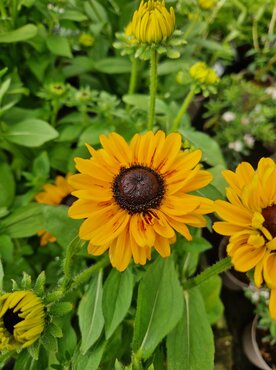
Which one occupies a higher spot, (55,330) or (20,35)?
(20,35)

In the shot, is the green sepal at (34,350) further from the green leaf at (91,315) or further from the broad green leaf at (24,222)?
the broad green leaf at (24,222)

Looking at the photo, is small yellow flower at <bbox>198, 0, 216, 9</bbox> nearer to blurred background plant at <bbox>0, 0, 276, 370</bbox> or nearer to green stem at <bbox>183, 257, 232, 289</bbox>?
blurred background plant at <bbox>0, 0, 276, 370</bbox>

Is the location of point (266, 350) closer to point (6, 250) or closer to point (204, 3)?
point (6, 250)

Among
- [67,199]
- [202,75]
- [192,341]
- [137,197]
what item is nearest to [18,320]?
[137,197]

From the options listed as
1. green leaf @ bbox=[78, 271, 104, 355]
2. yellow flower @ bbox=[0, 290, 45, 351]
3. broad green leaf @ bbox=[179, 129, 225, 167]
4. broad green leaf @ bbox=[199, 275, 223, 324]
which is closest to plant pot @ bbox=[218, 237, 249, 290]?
broad green leaf @ bbox=[199, 275, 223, 324]

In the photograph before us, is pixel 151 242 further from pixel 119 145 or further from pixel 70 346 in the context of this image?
pixel 70 346

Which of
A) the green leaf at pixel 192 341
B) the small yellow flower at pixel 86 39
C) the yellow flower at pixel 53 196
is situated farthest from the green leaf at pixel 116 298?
the small yellow flower at pixel 86 39
